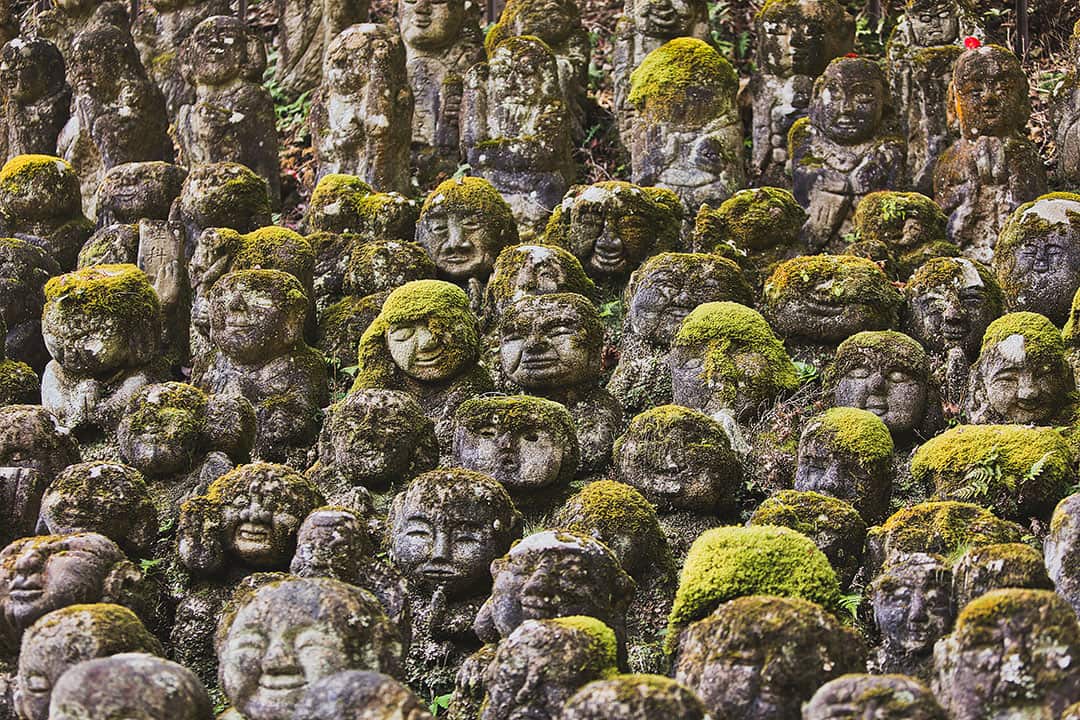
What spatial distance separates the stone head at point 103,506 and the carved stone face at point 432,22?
23.2 feet

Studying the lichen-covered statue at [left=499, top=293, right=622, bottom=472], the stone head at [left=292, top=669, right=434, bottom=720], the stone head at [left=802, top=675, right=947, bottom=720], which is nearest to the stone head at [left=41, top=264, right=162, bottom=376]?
the lichen-covered statue at [left=499, top=293, right=622, bottom=472]

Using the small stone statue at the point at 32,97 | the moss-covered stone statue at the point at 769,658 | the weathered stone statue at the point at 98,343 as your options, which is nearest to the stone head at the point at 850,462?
the moss-covered stone statue at the point at 769,658

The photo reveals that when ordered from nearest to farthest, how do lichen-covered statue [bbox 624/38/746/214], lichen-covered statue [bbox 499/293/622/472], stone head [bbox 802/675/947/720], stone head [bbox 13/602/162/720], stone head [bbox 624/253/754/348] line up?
stone head [bbox 802/675/947/720]
stone head [bbox 13/602/162/720]
lichen-covered statue [bbox 499/293/622/472]
stone head [bbox 624/253/754/348]
lichen-covered statue [bbox 624/38/746/214]

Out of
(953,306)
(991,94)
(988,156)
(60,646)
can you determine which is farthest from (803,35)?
(60,646)

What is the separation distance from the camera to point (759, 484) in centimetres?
1238

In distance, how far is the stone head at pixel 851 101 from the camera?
50.9 feet

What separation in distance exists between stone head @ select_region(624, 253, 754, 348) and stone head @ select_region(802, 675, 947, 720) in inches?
224

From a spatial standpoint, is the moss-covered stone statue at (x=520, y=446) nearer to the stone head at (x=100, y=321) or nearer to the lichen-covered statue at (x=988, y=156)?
the stone head at (x=100, y=321)

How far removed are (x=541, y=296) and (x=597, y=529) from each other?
251 cm

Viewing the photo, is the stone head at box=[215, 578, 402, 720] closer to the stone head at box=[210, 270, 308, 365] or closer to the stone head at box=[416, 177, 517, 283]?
the stone head at box=[210, 270, 308, 365]

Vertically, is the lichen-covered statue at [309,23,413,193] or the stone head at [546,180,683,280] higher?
the lichen-covered statue at [309,23,413,193]

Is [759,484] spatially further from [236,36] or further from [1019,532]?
[236,36]

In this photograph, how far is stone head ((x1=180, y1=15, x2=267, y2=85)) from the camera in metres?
17.6

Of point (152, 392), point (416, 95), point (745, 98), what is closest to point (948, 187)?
point (745, 98)
